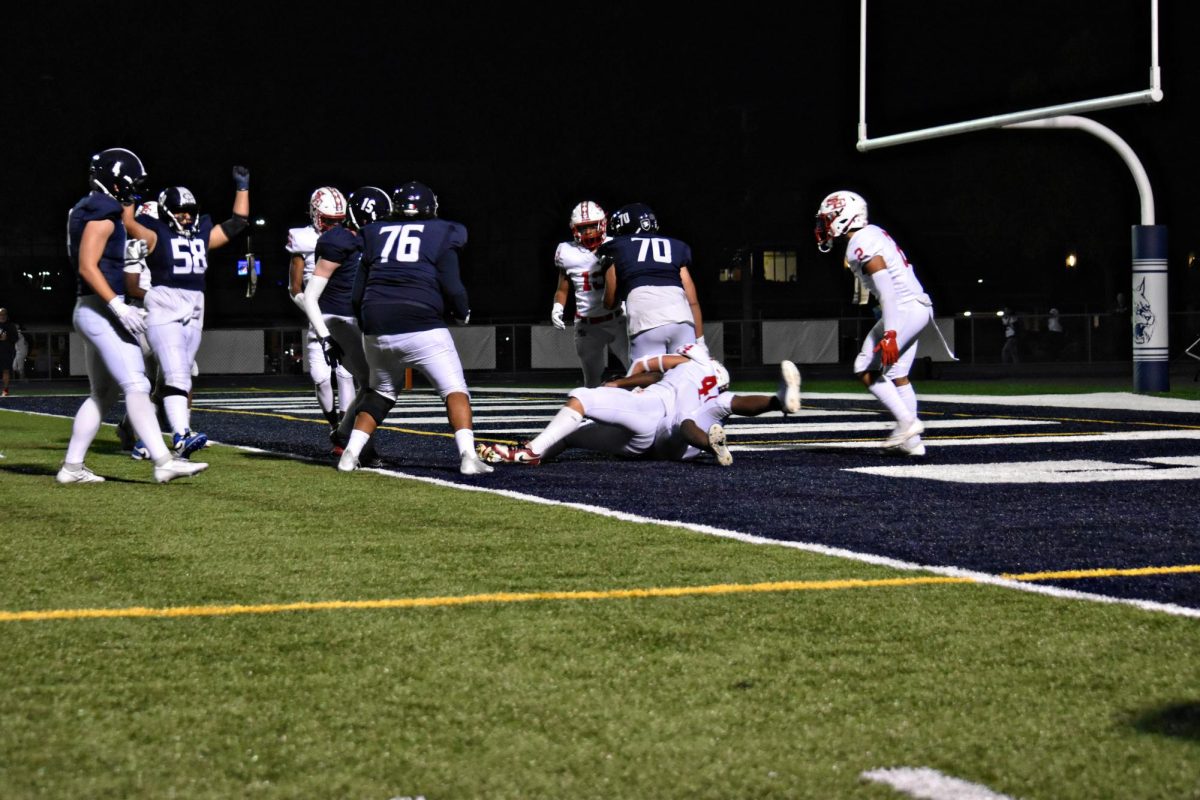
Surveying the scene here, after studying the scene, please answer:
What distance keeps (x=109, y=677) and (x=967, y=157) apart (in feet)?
187

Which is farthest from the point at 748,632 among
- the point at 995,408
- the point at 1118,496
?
the point at 995,408

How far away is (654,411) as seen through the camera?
967 cm

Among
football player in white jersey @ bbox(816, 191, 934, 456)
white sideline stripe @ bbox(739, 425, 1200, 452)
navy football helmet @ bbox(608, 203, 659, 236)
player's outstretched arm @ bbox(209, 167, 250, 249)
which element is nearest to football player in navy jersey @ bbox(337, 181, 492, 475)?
player's outstretched arm @ bbox(209, 167, 250, 249)

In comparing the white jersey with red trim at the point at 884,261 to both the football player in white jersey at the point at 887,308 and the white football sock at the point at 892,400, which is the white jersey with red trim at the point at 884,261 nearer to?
the football player in white jersey at the point at 887,308

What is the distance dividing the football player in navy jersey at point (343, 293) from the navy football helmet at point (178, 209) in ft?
2.66

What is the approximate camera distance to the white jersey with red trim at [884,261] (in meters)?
10.6

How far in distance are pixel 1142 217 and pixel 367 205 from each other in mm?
12999

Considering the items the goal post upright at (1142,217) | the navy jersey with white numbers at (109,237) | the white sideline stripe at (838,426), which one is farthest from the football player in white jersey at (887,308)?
the goal post upright at (1142,217)

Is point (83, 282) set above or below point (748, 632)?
above

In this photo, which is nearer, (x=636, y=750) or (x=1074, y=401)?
(x=636, y=750)

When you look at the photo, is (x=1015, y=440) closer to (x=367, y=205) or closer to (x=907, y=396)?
(x=907, y=396)

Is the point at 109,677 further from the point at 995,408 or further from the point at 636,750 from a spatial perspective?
the point at 995,408

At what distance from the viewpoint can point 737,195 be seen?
5475cm

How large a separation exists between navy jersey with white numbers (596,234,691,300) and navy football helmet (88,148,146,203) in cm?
382
